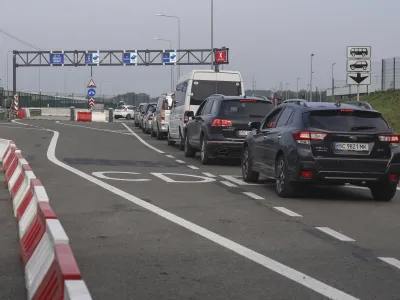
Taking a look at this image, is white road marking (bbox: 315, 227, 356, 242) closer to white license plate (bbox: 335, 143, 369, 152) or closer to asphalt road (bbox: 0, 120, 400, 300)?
asphalt road (bbox: 0, 120, 400, 300)

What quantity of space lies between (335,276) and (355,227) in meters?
2.79

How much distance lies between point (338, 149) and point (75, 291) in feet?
26.3

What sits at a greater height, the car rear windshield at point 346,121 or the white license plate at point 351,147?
the car rear windshield at point 346,121

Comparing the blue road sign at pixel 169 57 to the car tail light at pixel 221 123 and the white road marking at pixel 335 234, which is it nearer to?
the car tail light at pixel 221 123

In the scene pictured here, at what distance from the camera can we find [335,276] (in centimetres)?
643

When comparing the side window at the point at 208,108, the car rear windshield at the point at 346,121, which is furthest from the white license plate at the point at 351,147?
the side window at the point at 208,108

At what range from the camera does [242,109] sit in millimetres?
17469

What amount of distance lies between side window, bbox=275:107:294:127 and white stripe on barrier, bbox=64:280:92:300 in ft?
28.3

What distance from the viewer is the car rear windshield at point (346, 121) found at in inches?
446

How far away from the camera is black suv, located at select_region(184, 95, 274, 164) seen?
56.3 ft

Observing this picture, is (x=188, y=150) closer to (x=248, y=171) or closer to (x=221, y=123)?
(x=221, y=123)

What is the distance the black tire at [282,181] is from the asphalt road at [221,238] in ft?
0.62

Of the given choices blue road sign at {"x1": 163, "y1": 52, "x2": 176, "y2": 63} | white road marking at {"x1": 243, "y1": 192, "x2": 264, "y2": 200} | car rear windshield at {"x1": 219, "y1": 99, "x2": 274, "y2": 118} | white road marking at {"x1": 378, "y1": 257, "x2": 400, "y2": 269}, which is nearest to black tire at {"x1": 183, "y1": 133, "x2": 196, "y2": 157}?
car rear windshield at {"x1": 219, "y1": 99, "x2": 274, "y2": 118}

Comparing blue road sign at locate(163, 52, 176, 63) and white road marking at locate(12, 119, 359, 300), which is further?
blue road sign at locate(163, 52, 176, 63)
